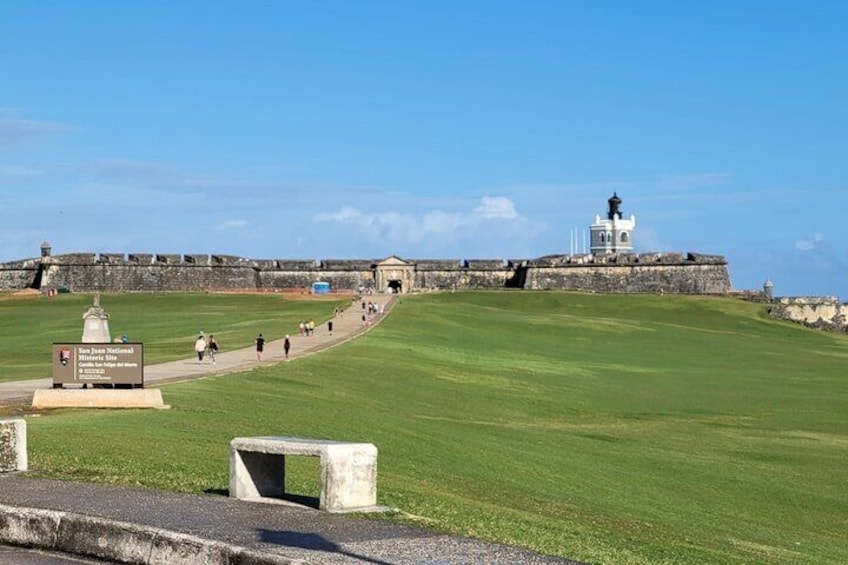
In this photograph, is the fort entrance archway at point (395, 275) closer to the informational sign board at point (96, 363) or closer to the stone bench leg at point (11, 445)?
the informational sign board at point (96, 363)

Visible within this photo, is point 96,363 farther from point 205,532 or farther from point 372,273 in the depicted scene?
point 372,273

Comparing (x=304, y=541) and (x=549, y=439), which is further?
(x=549, y=439)

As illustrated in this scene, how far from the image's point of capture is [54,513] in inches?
422

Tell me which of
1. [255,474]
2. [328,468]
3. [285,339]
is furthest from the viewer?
[285,339]

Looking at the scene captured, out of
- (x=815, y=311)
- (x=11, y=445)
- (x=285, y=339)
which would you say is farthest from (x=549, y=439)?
(x=815, y=311)

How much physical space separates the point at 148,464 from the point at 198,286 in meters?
84.4

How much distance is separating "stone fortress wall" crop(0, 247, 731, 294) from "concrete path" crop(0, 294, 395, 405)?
31.2m

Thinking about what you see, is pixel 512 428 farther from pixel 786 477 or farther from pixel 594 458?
pixel 786 477

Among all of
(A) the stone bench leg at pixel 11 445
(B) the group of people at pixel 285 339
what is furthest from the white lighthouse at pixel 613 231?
(A) the stone bench leg at pixel 11 445

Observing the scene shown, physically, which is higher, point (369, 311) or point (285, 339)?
point (369, 311)

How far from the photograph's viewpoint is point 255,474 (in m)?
12.1

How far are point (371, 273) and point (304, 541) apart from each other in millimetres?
89749

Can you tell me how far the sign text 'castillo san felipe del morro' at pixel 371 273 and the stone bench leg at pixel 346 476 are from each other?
86.3 metres

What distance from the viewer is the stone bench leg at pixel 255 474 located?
11930 mm
